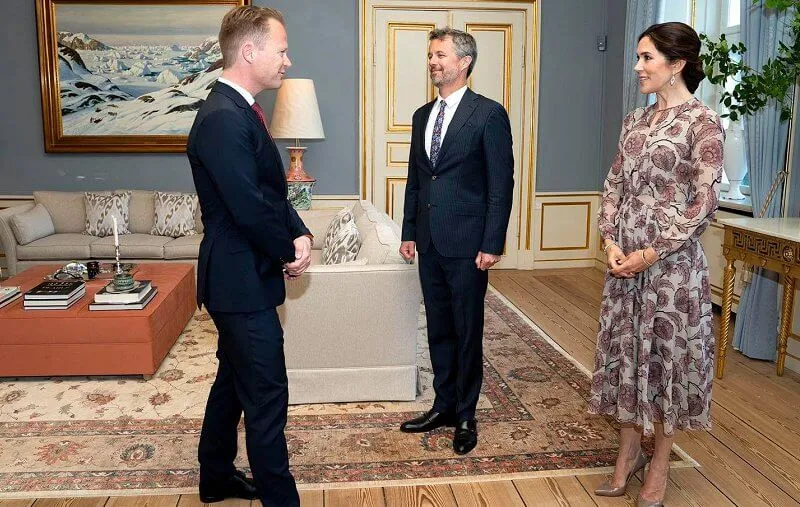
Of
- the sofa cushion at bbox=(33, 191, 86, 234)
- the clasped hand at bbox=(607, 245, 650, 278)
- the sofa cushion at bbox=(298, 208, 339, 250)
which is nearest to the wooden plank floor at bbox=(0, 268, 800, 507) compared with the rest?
the clasped hand at bbox=(607, 245, 650, 278)

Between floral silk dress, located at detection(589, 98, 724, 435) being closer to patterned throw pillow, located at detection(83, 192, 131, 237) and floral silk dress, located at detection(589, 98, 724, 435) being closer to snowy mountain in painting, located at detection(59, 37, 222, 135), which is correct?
patterned throw pillow, located at detection(83, 192, 131, 237)

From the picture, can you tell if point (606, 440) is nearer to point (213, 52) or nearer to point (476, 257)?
point (476, 257)

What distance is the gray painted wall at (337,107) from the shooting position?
6.48m

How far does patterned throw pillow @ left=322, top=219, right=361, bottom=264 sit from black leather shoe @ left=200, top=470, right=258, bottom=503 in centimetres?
132

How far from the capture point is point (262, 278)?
228 centimetres

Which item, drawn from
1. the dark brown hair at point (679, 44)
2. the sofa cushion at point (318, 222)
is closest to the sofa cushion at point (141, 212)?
the sofa cushion at point (318, 222)

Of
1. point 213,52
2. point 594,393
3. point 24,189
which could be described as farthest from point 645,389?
point 24,189

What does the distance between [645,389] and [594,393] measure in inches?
8.3

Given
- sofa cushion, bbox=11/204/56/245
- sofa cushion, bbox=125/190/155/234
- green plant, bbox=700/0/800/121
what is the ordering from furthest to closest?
sofa cushion, bbox=125/190/155/234 < sofa cushion, bbox=11/204/56/245 < green plant, bbox=700/0/800/121

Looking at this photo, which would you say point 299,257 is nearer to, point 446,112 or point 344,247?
point 446,112

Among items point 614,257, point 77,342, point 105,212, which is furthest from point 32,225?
point 614,257

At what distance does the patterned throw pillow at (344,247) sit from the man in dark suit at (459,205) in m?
0.67

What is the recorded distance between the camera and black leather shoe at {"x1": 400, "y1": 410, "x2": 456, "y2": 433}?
130 inches

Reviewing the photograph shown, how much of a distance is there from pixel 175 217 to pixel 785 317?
14.4 ft
